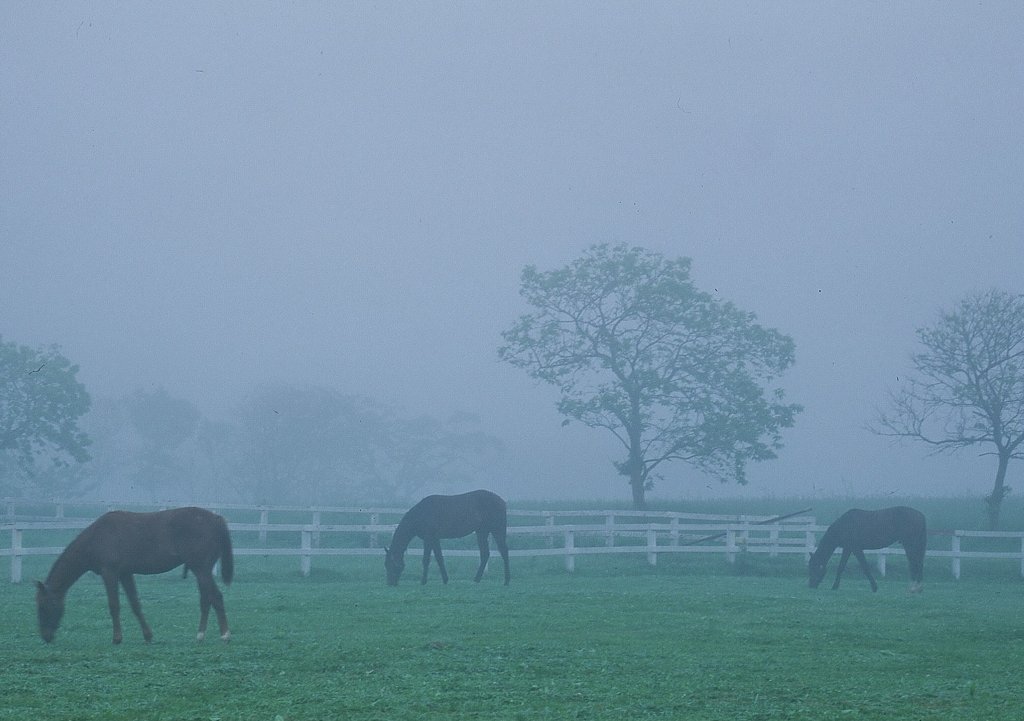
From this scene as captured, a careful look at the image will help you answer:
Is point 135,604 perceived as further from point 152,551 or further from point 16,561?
point 16,561

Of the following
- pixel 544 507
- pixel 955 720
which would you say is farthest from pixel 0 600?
pixel 544 507

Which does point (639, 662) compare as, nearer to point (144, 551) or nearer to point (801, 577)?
point (144, 551)

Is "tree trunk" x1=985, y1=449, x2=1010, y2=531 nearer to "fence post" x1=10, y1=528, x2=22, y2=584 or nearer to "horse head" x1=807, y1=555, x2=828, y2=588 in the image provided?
"horse head" x1=807, y1=555, x2=828, y2=588

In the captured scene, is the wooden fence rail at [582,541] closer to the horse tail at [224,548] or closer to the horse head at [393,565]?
the horse head at [393,565]

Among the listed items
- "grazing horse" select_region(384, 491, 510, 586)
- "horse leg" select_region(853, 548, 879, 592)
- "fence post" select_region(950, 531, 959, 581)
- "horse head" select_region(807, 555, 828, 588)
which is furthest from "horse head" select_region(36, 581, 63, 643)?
"fence post" select_region(950, 531, 959, 581)

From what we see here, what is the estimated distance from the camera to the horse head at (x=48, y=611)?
11844 mm

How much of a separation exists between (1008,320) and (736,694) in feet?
94.2

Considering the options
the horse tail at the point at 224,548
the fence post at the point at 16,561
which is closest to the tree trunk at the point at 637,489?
the fence post at the point at 16,561

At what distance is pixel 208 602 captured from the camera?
11945 millimetres

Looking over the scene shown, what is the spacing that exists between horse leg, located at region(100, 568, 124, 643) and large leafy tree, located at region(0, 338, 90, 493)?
119ft

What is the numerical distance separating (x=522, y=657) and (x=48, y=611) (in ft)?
17.5

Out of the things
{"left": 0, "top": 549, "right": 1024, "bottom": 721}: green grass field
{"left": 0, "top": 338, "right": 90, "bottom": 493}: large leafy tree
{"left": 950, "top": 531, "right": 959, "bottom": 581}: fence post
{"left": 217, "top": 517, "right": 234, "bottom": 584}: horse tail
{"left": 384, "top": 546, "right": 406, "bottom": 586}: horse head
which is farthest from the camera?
{"left": 0, "top": 338, "right": 90, "bottom": 493}: large leafy tree

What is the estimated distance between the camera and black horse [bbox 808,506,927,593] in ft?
72.0

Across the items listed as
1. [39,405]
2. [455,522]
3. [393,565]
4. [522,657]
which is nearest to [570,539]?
[455,522]
